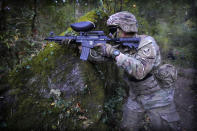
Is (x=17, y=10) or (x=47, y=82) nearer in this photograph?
(x=47, y=82)

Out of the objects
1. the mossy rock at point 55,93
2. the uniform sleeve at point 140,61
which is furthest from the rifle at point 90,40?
the mossy rock at point 55,93

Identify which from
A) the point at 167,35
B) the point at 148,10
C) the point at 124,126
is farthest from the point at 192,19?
the point at 124,126

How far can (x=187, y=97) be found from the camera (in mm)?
6082

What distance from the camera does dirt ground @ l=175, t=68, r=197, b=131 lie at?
4.93 m

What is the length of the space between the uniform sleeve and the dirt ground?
3216 millimetres

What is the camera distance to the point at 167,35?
8984mm

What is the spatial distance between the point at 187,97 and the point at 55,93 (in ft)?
18.3

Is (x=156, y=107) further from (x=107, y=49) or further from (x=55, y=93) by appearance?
(x=55, y=93)

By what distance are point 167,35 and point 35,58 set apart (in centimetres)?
828

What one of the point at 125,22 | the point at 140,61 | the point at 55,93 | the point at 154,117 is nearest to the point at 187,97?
the point at 154,117

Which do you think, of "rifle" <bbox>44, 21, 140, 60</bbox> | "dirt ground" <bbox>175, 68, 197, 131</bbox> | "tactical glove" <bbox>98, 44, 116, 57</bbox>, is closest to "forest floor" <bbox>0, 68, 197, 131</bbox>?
"dirt ground" <bbox>175, 68, 197, 131</bbox>

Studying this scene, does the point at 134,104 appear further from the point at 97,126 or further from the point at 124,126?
the point at 97,126

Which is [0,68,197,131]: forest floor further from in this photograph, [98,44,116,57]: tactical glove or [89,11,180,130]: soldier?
[98,44,116,57]: tactical glove

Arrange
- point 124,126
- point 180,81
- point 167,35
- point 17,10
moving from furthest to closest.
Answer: point 167,35 < point 180,81 < point 17,10 < point 124,126
